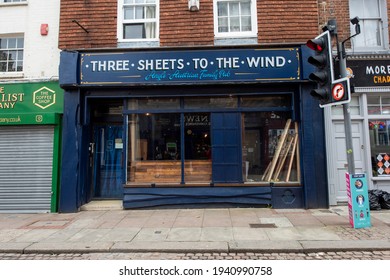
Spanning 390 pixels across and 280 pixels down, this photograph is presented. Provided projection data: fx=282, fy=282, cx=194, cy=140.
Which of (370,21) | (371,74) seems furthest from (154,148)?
(370,21)

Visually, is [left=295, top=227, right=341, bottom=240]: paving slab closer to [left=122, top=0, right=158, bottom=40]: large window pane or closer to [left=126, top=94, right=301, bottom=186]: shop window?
[left=126, top=94, right=301, bottom=186]: shop window

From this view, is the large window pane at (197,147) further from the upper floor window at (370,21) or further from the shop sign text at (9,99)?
the upper floor window at (370,21)

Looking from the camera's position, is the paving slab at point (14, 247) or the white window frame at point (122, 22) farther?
the white window frame at point (122, 22)

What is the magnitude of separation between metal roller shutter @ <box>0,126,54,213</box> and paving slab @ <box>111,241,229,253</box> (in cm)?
440

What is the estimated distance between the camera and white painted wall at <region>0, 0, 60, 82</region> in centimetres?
911

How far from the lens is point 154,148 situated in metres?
8.85

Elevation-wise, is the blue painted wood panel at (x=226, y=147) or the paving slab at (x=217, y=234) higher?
the blue painted wood panel at (x=226, y=147)

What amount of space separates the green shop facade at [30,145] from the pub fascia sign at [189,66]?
4.99 feet

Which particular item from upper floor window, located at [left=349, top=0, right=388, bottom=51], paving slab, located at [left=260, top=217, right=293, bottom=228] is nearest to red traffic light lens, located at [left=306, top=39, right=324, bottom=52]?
upper floor window, located at [left=349, top=0, right=388, bottom=51]

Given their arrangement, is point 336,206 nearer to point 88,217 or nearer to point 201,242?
point 201,242

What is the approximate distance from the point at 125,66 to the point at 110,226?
15.2 ft

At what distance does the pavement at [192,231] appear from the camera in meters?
5.35

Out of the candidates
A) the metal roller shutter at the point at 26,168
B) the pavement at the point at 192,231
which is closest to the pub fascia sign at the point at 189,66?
the metal roller shutter at the point at 26,168

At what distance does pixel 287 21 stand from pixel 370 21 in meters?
2.93
